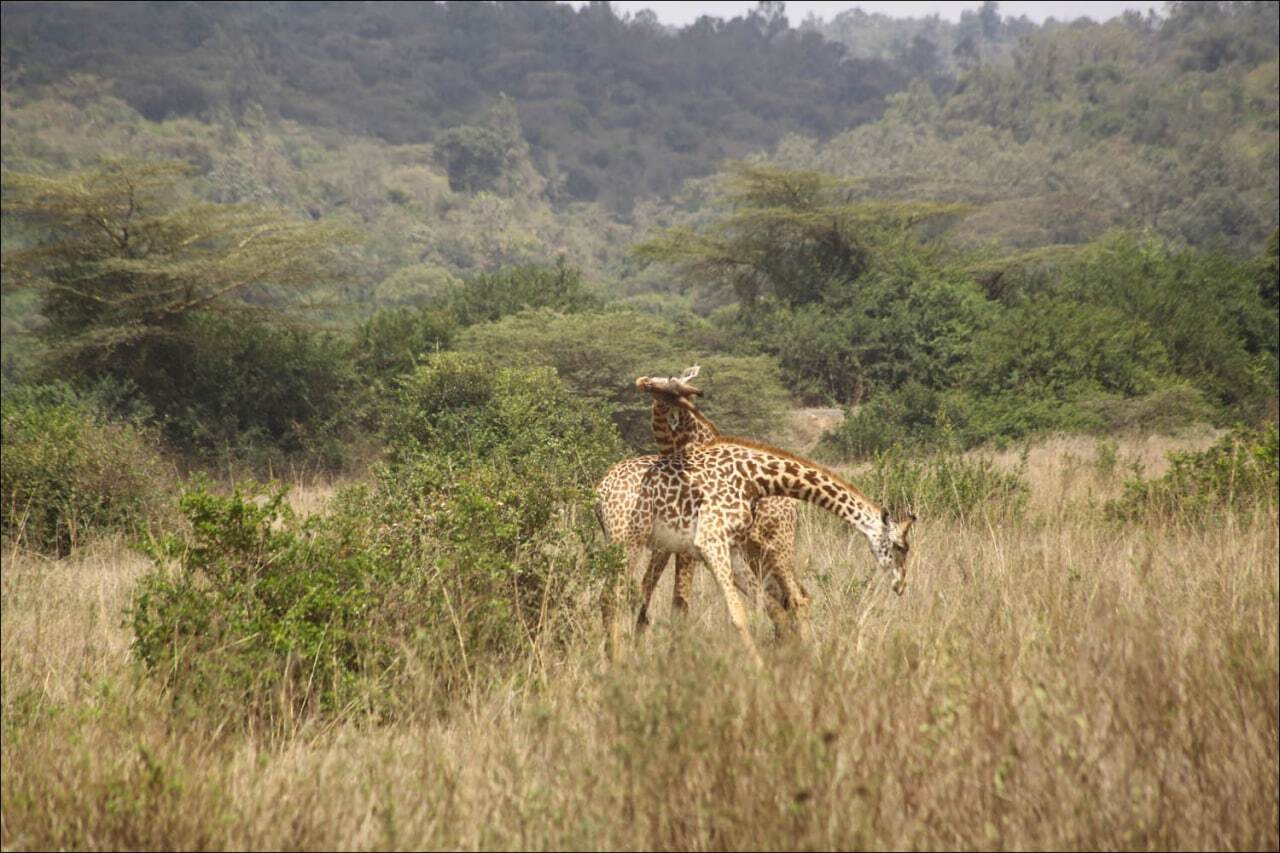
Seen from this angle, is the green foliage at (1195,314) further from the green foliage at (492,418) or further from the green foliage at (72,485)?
the green foliage at (72,485)

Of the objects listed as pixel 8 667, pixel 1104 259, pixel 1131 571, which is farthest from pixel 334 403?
pixel 1104 259

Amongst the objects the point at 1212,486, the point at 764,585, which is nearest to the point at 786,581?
the point at 764,585

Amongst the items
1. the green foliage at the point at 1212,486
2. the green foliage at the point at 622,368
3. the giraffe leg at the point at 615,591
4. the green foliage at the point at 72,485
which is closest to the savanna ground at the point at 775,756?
the giraffe leg at the point at 615,591

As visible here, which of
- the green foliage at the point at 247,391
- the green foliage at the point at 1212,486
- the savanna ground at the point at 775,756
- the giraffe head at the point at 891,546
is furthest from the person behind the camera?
the green foliage at the point at 247,391

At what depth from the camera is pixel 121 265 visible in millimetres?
16734

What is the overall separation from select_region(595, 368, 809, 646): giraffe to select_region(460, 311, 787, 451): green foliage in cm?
1293

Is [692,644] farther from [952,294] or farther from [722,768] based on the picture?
[952,294]

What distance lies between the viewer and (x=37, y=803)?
3.27 metres

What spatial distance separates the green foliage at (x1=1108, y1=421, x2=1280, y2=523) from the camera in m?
6.48

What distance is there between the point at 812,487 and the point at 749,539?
403mm

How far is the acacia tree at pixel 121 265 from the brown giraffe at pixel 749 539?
13.4m

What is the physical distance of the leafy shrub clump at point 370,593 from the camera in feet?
15.6

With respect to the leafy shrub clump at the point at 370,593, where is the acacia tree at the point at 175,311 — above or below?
above

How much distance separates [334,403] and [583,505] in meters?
13.4
